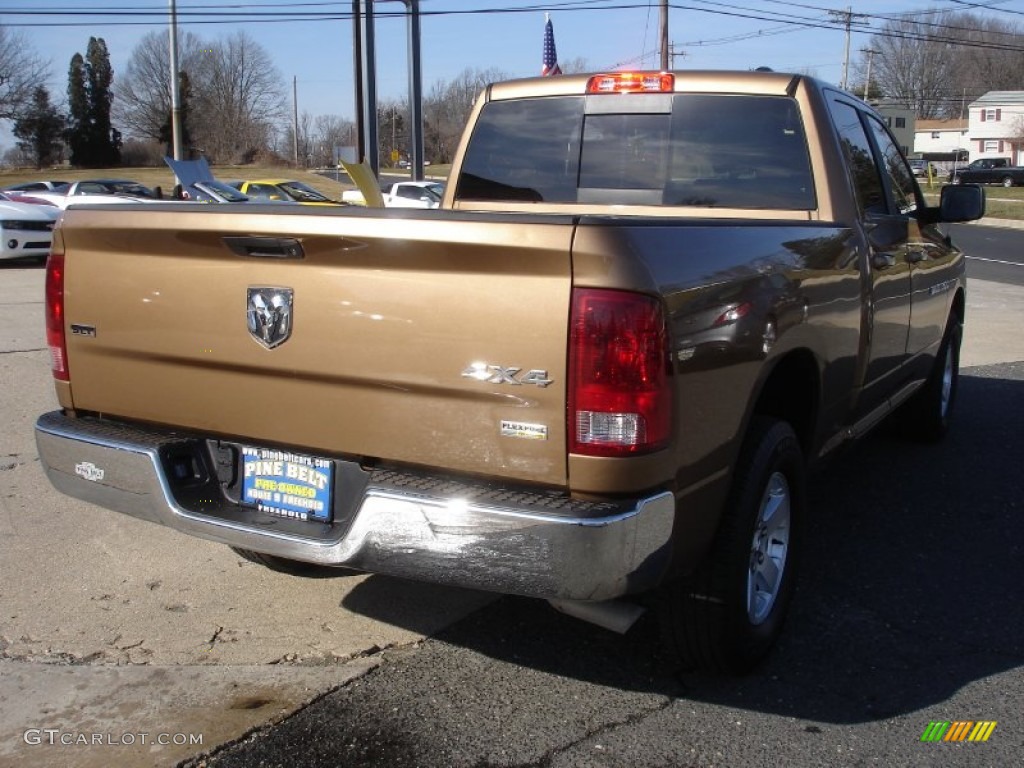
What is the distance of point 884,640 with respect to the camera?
3.74 m

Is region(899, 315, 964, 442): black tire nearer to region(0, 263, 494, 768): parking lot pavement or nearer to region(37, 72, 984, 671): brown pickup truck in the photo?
region(37, 72, 984, 671): brown pickup truck

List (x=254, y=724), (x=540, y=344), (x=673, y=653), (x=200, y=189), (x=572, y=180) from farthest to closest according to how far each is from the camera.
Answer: (x=200, y=189) < (x=572, y=180) < (x=673, y=653) < (x=254, y=724) < (x=540, y=344)

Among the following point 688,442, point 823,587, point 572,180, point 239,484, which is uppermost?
point 572,180

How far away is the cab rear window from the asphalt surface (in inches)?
65.3

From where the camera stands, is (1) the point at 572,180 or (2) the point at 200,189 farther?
(2) the point at 200,189

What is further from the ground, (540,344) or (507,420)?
(540,344)

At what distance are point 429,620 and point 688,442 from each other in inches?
59.0

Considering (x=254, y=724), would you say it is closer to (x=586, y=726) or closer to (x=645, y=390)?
(x=586, y=726)

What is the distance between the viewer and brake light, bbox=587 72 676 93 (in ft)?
15.1

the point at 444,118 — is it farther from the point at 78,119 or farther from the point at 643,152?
the point at 643,152

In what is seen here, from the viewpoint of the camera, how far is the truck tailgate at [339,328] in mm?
2637

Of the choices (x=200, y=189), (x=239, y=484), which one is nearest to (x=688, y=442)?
(x=239, y=484)

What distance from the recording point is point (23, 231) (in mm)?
16047

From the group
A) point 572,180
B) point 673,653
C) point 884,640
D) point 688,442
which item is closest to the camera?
point 688,442
